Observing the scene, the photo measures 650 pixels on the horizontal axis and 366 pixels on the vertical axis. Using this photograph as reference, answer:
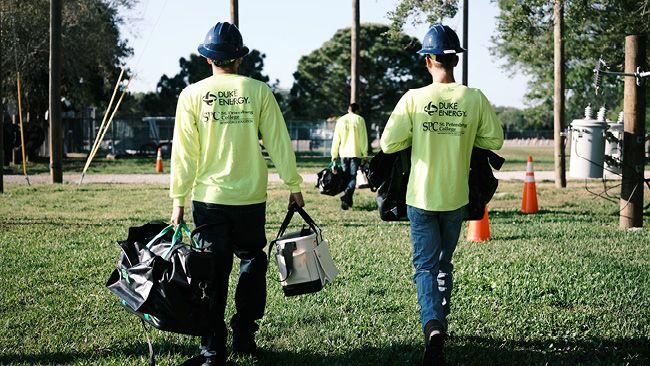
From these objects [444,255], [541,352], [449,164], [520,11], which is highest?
[520,11]

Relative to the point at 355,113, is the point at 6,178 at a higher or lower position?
lower

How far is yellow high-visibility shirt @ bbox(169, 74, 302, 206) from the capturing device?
4.52 meters

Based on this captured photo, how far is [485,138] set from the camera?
4859mm

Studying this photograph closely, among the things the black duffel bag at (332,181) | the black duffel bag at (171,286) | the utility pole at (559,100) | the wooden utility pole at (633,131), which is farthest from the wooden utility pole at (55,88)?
the black duffel bag at (171,286)

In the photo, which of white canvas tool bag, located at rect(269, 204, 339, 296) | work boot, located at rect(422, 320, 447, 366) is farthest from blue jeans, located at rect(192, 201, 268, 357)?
work boot, located at rect(422, 320, 447, 366)

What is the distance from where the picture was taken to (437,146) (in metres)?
4.71

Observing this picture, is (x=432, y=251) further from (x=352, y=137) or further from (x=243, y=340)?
(x=352, y=137)

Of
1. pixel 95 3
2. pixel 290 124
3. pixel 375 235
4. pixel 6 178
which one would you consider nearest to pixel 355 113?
pixel 375 235

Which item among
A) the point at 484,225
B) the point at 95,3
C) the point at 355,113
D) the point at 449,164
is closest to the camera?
the point at 449,164

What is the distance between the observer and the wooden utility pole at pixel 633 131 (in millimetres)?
9820

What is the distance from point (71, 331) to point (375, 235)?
5.28m

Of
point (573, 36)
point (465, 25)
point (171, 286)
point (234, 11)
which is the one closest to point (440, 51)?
point (171, 286)

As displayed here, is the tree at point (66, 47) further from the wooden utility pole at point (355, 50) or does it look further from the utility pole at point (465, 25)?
the utility pole at point (465, 25)

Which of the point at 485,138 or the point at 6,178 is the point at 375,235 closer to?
the point at 485,138
